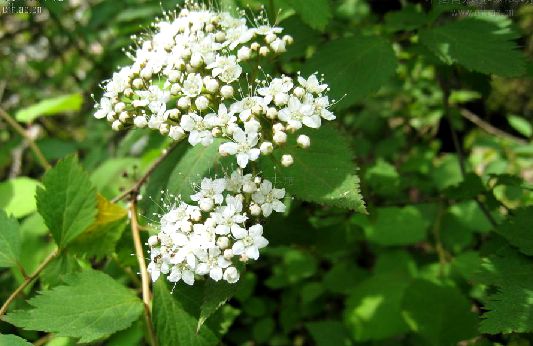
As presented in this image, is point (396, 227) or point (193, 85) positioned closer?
point (193, 85)

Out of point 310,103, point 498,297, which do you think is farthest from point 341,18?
point 498,297

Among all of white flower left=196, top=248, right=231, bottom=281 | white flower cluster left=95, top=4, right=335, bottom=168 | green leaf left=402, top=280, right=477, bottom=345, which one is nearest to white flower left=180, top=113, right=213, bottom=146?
white flower cluster left=95, top=4, right=335, bottom=168

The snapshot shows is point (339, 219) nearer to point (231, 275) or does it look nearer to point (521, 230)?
point (521, 230)

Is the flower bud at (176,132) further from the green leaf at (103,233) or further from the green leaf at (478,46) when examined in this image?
the green leaf at (478,46)

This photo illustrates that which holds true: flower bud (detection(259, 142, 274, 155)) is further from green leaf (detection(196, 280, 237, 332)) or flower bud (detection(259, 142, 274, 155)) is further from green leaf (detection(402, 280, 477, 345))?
green leaf (detection(402, 280, 477, 345))

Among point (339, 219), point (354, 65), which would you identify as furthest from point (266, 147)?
point (339, 219)

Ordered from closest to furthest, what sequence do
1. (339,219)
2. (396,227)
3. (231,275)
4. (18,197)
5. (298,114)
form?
(231,275)
(298,114)
(18,197)
(339,219)
(396,227)

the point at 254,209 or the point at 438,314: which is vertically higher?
the point at 254,209

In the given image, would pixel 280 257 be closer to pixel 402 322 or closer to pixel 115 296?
pixel 402 322
